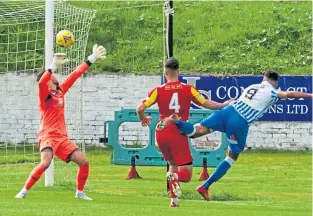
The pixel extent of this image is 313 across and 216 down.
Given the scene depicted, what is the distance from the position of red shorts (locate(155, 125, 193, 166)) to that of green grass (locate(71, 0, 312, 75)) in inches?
634

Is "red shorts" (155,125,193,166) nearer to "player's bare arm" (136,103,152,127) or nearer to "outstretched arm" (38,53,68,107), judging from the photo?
"player's bare arm" (136,103,152,127)

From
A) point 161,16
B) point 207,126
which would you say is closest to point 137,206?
point 207,126

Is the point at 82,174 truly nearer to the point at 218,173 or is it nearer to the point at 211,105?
the point at 218,173

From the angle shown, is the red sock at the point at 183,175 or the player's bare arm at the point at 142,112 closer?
the player's bare arm at the point at 142,112

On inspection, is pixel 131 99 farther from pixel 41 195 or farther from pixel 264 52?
pixel 41 195

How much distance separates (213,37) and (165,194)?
17.0 m

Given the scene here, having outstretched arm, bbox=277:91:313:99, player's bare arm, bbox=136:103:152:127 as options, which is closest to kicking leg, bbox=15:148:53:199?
player's bare arm, bbox=136:103:152:127

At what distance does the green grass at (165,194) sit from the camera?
13.5 meters

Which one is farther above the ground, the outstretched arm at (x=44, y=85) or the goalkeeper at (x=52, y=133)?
the outstretched arm at (x=44, y=85)

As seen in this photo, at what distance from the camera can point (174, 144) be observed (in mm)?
14391

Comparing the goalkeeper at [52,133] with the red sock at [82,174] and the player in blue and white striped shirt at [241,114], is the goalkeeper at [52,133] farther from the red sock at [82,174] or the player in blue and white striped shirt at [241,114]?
the player in blue and white striped shirt at [241,114]

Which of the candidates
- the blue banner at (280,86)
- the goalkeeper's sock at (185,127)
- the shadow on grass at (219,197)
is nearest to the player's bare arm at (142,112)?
the goalkeeper's sock at (185,127)

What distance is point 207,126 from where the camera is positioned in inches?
588

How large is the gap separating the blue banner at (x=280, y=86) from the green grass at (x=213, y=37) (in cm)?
241
